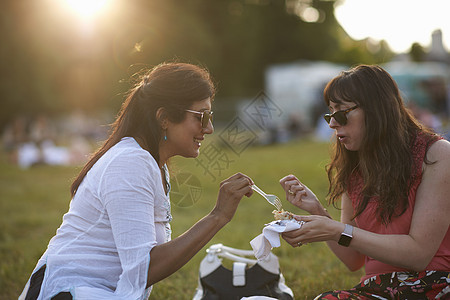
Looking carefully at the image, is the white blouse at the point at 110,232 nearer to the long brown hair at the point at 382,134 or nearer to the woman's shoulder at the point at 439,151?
the long brown hair at the point at 382,134

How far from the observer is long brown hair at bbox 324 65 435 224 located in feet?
8.46

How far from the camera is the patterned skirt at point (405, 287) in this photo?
97.4 inches

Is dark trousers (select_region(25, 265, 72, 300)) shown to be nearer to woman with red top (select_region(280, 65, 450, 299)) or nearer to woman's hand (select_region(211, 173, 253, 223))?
woman's hand (select_region(211, 173, 253, 223))

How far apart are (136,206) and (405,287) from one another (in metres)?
1.44

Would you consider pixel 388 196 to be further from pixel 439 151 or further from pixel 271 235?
pixel 271 235

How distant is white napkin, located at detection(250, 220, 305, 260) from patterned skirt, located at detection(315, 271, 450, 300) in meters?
0.42

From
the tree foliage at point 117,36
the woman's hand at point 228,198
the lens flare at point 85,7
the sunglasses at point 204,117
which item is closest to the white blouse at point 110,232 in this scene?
the woman's hand at point 228,198

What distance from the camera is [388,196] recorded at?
259cm

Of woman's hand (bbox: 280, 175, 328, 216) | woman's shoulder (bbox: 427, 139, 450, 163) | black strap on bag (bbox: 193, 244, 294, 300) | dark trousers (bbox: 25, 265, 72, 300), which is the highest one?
woman's shoulder (bbox: 427, 139, 450, 163)

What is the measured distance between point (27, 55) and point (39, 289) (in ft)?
105

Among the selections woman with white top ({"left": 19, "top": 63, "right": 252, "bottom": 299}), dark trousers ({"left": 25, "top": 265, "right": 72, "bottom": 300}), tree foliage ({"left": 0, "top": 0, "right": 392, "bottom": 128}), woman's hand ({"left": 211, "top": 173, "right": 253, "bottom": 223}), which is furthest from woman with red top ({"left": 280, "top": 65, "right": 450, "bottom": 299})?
tree foliage ({"left": 0, "top": 0, "right": 392, "bottom": 128})

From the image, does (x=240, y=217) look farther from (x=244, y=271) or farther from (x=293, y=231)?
(x=293, y=231)

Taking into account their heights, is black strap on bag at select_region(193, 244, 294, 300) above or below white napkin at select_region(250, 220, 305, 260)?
below

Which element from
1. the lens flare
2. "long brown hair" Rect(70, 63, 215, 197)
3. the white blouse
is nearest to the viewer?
Result: the white blouse
